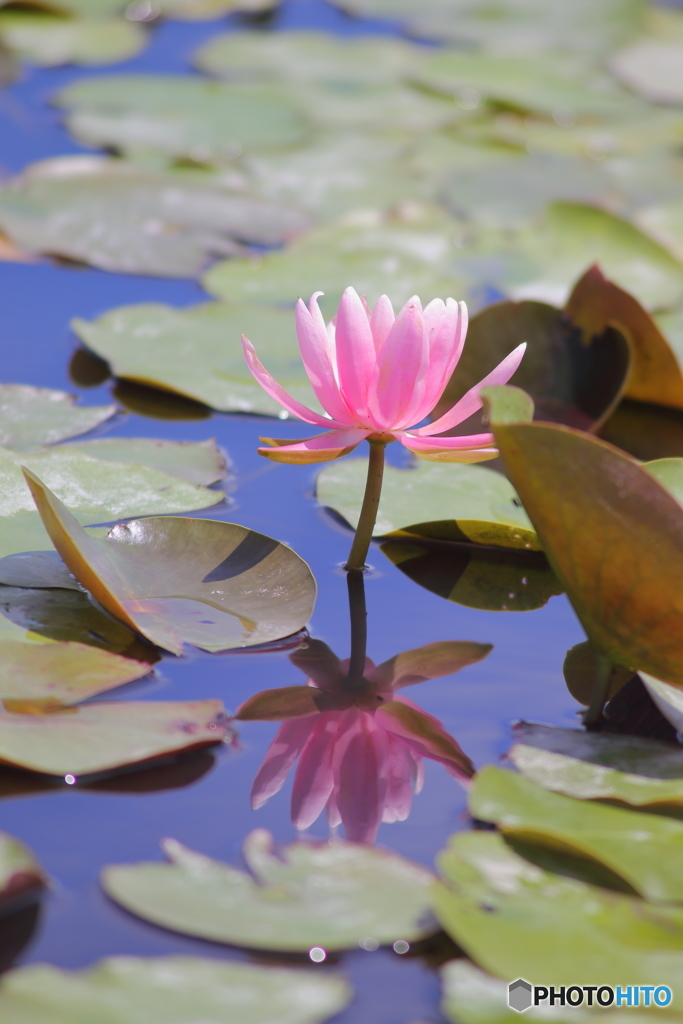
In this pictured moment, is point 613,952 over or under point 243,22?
under

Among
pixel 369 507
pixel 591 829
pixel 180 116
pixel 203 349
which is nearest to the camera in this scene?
pixel 591 829

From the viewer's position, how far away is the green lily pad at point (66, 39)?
3.53 metres

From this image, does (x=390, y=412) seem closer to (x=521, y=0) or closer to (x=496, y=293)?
(x=496, y=293)

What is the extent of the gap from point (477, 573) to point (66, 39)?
3.15m

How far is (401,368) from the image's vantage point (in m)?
1.12

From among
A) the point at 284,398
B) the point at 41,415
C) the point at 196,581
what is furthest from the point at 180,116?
the point at 196,581

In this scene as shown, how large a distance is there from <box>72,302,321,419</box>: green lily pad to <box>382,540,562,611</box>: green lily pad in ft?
1.44

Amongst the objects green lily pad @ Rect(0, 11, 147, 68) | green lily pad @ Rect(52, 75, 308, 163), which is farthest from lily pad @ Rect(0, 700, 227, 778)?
green lily pad @ Rect(0, 11, 147, 68)

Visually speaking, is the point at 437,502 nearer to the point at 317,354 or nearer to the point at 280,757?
the point at 317,354

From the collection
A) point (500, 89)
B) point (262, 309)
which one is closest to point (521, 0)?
point (500, 89)

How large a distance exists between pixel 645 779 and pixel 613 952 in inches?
9.3

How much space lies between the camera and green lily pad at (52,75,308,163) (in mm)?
2986

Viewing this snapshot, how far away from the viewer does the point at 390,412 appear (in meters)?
1.15

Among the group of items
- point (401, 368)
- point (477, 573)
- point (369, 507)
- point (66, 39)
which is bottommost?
point (477, 573)
